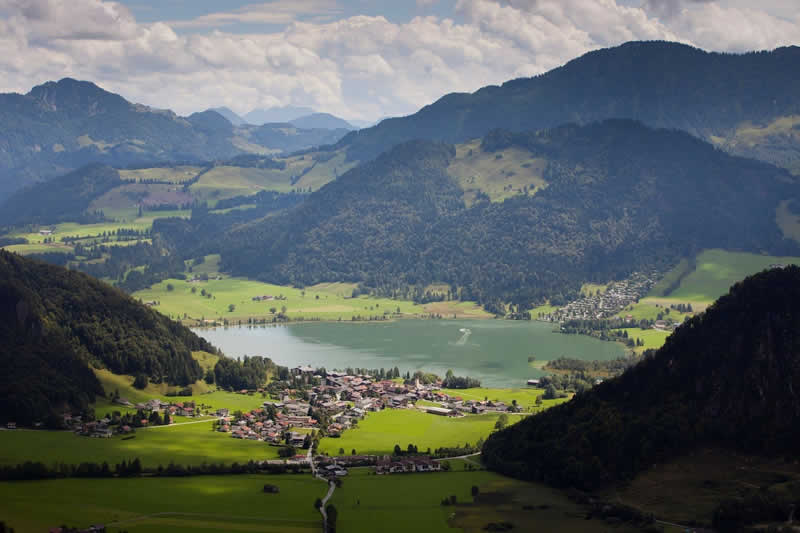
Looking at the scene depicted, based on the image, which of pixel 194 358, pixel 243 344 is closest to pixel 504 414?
pixel 194 358

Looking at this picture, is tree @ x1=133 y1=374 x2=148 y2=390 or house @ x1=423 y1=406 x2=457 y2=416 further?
tree @ x1=133 y1=374 x2=148 y2=390

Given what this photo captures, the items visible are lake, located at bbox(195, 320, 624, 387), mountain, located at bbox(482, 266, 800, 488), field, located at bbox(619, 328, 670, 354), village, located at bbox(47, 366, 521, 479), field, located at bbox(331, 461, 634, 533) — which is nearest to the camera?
field, located at bbox(331, 461, 634, 533)

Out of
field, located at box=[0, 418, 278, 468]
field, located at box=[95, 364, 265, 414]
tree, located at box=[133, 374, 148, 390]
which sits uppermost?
tree, located at box=[133, 374, 148, 390]

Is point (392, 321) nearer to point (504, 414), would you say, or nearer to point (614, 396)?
point (504, 414)

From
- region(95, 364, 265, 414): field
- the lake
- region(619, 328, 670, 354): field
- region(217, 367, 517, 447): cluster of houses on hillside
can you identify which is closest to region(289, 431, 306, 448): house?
region(217, 367, 517, 447): cluster of houses on hillside

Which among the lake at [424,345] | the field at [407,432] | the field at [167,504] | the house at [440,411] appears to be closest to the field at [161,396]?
the field at [407,432]

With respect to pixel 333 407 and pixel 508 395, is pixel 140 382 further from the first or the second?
pixel 508 395

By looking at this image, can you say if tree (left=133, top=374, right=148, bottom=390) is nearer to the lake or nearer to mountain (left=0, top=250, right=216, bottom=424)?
mountain (left=0, top=250, right=216, bottom=424)

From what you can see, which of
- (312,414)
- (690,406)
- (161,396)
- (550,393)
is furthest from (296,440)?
(550,393)
